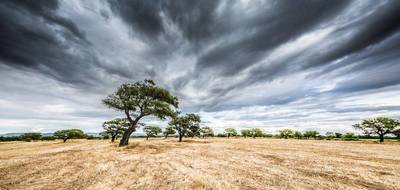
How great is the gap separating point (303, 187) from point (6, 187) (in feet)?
50.6

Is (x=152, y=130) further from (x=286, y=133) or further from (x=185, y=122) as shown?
(x=286, y=133)

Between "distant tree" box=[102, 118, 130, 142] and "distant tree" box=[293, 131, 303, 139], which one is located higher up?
"distant tree" box=[102, 118, 130, 142]

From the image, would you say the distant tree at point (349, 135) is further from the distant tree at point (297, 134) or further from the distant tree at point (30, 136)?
the distant tree at point (30, 136)

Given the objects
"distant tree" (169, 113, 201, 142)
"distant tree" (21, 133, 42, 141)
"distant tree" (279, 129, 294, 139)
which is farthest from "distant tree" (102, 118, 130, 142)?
"distant tree" (279, 129, 294, 139)

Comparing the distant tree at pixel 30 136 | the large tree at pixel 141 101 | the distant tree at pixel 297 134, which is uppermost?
the large tree at pixel 141 101

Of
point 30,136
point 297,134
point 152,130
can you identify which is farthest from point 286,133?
point 30,136

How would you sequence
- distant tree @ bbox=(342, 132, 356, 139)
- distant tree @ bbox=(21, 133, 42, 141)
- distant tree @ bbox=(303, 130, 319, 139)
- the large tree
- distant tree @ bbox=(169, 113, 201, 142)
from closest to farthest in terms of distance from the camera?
the large tree → distant tree @ bbox=(169, 113, 201, 142) → distant tree @ bbox=(21, 133, 42, 141) → distant tree @ bbox=(342, 132, 356, 139) → distant tree @ bbox=(303, 130, 319, 139)

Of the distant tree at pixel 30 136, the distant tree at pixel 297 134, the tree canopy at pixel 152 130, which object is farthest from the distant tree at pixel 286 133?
the distant tree at pixel 30 136

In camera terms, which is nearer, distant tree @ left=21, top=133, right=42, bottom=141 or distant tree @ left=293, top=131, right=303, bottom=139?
distant tree @ left=21, top=133, right=42, bottom=141

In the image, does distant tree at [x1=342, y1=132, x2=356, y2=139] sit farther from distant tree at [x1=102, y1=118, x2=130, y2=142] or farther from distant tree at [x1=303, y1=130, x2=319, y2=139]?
distant tree at [x1=102, y1=118, x2=130, y2=142]

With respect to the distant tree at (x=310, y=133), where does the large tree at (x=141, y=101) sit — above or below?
above

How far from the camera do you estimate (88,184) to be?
914cm

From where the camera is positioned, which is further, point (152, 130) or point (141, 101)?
point (152, 130)

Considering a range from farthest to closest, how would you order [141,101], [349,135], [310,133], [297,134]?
1. [297,134]
2. [310,133]
3. [349,135]
4. [141,101]
